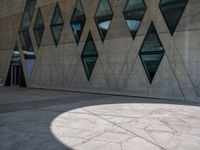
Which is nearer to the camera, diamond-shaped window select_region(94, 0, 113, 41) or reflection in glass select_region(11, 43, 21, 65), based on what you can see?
diamond-shaped window select_region(94, 0, 113, 41)

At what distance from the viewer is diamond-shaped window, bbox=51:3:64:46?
21.2 m

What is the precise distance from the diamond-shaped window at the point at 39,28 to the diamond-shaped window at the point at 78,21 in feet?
12.5

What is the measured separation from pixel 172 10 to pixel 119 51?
427 centimetres

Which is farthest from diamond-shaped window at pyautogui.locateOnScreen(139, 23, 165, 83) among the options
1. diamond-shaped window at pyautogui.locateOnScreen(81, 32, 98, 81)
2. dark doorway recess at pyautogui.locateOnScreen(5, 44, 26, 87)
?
dark doorway recess at pyautogui.locateOnScreen(5, 44, 26, 87)

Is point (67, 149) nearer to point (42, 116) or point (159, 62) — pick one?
point (42, 116)

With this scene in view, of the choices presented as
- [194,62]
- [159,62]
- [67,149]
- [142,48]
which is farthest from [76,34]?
[67,149]

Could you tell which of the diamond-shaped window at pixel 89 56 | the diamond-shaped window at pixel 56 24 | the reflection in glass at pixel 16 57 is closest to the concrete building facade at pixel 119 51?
the diamond-shaped window at pixel 89 56

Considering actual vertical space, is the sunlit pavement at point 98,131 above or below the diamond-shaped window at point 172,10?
below

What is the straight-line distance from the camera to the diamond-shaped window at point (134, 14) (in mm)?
16281

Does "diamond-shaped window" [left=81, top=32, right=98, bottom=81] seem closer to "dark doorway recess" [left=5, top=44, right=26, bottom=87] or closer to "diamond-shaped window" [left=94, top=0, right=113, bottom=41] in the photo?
"diamond-shaped window" [left=94, top=0, right=113, bottom=41]

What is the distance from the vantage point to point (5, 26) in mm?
27219

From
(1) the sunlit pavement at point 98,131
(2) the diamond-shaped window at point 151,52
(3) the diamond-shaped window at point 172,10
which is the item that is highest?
(3) the diamond-shaped window at point 172,10

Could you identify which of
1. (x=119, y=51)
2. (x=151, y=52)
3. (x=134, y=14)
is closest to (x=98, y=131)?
(x=151, y=52)

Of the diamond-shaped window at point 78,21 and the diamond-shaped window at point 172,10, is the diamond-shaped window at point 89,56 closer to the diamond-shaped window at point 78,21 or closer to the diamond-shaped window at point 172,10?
the diamond-shaped window at point 78,21
